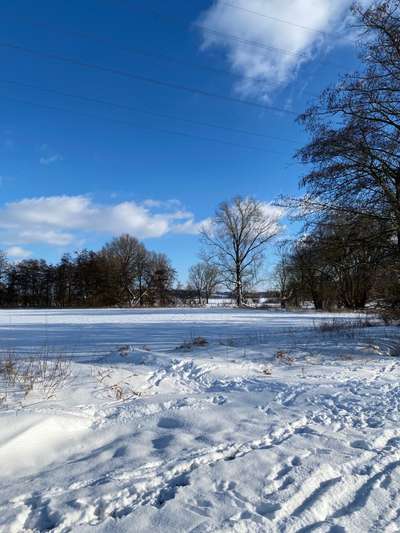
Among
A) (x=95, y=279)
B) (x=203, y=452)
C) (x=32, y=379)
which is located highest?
(x=95, y=279)

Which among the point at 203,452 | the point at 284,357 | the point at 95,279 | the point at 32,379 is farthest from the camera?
the point at 95,279

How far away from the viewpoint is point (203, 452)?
3.09 meters

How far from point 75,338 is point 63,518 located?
959cm

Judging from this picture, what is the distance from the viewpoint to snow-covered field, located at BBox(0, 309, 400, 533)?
222 cm

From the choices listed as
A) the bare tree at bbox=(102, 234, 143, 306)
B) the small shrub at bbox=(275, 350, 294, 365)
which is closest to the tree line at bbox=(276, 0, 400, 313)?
the small shrub at bbox=(275, 350, 294, 365)

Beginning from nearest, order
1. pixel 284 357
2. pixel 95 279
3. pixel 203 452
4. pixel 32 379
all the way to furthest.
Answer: pixel 203 452, pixel 32 379, pixel 284 357, pixel 95 279

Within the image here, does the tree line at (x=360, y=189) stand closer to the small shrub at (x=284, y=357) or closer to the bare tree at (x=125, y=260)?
the small shrub at (x=284, y=357)

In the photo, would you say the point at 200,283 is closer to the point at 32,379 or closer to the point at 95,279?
the point at 95,279

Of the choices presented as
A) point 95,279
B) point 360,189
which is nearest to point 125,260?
point 95,279

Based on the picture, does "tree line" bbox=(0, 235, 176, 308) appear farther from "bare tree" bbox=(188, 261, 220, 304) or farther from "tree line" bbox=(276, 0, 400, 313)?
"tree line" bbox=(276, 0, 400, 313)

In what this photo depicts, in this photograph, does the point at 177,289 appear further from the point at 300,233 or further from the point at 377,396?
the point at 377,396

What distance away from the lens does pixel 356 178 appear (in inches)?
360

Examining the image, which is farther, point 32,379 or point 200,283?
point 200,283

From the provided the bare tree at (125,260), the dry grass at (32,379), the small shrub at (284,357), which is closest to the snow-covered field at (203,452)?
the dry grass at (32,379)
